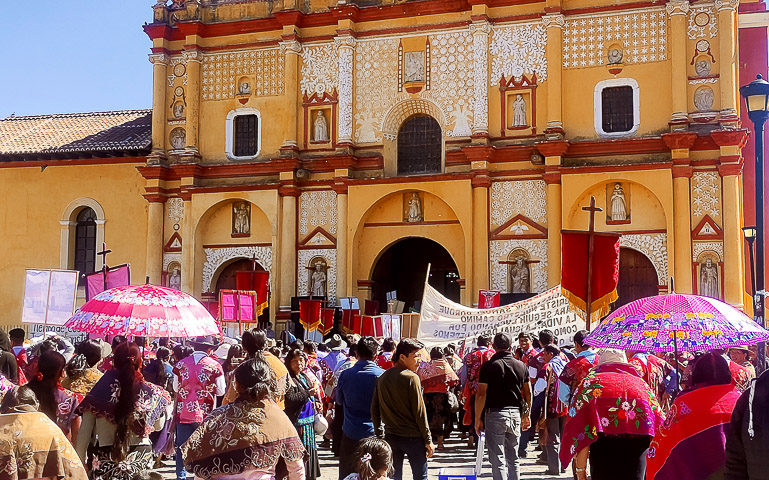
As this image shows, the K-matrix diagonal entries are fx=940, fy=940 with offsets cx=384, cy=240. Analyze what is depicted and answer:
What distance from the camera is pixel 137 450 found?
7.38m

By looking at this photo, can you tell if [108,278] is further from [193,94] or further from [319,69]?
[193,94]

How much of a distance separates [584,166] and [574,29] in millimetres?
4009

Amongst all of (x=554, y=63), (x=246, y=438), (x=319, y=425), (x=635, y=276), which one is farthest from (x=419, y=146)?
(x=246, y=438)

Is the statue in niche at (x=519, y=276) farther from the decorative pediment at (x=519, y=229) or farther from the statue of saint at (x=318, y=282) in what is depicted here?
the statue of saint at (x=318, y=282)

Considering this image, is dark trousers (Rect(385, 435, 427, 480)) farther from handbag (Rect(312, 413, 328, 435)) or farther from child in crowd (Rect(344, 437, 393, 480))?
child in crowd (Rect(344, 437, 393, 480))

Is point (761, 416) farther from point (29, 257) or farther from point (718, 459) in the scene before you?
point (29, 257)

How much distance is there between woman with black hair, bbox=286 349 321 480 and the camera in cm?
903

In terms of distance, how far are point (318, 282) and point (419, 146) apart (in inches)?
199

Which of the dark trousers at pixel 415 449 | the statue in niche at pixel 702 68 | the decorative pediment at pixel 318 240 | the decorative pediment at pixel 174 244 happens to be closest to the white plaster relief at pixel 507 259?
the decorative pediment at pixel 318 240

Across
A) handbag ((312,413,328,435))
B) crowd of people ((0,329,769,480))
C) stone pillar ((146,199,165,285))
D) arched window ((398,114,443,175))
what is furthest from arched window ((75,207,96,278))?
handbag ((312,413,328,435))

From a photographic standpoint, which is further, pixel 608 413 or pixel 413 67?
pixel 413 67

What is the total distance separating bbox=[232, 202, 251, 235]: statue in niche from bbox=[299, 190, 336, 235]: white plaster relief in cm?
186

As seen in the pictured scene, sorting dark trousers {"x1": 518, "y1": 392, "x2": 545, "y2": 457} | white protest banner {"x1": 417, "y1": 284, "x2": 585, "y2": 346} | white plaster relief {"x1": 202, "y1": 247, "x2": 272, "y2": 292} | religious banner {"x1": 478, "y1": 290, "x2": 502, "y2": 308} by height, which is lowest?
dark trousers {"x1": 518, "y1": 392, "x2": 545, "y2": 457}

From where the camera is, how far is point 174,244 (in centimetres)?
2939
